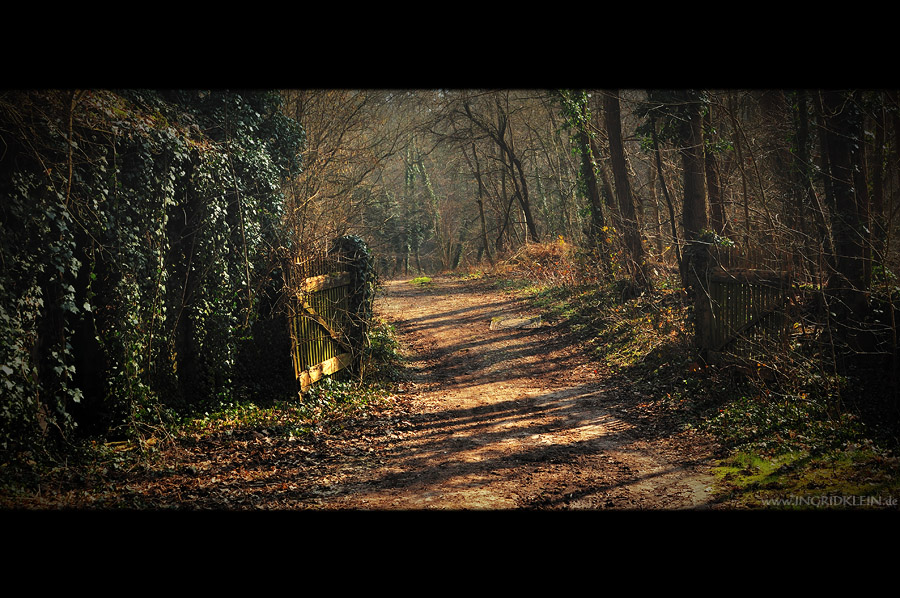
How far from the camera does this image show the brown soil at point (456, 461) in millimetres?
5387

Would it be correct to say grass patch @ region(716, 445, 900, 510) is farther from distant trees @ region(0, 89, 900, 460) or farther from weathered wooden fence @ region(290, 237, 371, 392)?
weathered wooden fence @ region(290, 237, 371, 392)

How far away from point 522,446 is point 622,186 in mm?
9568

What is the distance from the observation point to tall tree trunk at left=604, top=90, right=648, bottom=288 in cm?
1395

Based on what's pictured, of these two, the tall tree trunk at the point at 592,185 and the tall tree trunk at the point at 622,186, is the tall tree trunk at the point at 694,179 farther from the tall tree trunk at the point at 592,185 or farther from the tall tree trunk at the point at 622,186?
the tall tree trunk at the point at 592,185

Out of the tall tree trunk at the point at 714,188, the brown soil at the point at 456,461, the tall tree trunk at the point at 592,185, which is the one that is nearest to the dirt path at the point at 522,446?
the brown soil at the point at 456,461

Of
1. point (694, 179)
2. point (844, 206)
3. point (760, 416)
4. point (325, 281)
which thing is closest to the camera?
point (760, 416)

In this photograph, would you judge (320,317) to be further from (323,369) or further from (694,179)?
(694,179)

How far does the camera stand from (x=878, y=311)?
7.02 m

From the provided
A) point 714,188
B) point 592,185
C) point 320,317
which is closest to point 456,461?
point 320,317

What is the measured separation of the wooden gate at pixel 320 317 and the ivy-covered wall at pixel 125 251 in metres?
0.63

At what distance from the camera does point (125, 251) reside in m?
7.09

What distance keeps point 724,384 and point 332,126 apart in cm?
1176

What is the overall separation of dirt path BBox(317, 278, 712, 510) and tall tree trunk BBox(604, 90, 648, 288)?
3.01 m

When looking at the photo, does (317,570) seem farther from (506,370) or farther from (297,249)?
(506,370)
